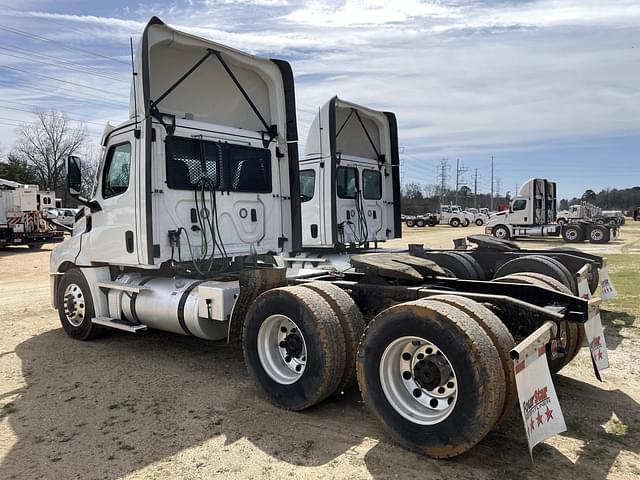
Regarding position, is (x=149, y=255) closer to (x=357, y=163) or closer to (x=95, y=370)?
(x=95, y=370)

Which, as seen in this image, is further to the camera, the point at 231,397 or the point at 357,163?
the point at 357,163

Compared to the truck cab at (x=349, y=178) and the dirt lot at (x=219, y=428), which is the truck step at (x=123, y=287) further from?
the truck cab at (x=349, y=178)

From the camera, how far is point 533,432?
11.1 feet

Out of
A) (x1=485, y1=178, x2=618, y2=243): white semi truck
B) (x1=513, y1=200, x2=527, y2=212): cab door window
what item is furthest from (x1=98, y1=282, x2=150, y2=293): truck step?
(x1=513, y1=200, x2=527, y2=212): cab door window

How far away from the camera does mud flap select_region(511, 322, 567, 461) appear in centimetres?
332

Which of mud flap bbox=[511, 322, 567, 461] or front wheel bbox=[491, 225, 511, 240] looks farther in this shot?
front wheel bbox=[491, 225, 511, 240]

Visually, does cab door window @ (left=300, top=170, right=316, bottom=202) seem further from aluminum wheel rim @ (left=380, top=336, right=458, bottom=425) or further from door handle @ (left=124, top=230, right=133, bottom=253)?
aluminum wheel rim @ (left=380, top=336, right=458, bottom=425)

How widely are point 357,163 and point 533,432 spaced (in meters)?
7.64

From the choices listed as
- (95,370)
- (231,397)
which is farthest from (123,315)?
(231,397)

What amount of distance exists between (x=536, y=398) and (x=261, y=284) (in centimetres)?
272

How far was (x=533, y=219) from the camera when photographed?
30.7m

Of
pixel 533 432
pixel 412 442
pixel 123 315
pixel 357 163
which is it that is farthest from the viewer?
pixel 357 163

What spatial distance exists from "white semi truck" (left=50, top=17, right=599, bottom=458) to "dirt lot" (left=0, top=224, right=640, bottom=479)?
288 millimetres

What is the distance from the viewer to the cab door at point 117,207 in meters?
6.35
